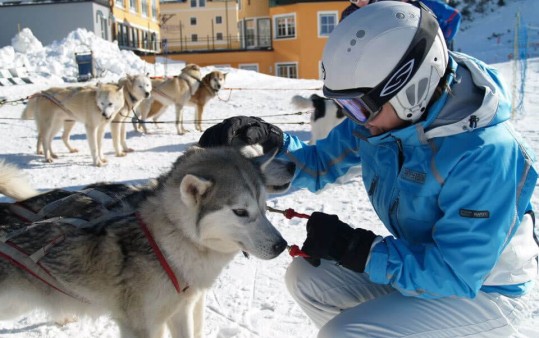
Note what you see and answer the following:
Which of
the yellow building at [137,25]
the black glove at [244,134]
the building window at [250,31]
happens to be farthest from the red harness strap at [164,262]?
the building window at [250,31]

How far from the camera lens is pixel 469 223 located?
133cm

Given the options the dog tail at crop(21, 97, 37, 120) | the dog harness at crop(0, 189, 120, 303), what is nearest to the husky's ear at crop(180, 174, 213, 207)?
the dog harness at crop(0, 189, 120, 303)

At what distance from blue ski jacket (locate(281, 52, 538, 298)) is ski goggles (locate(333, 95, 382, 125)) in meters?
0.08

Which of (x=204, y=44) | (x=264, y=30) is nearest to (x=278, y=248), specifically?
(x=264, y=30)

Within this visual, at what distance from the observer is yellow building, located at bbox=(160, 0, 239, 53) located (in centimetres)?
3284

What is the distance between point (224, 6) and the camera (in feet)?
110

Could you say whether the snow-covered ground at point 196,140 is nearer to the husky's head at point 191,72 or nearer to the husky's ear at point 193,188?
the husky's ear at point 193,188

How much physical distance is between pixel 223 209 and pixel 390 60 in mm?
748

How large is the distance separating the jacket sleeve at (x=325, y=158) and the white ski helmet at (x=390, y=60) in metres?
0.54

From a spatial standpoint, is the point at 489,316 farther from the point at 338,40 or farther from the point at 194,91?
the point at 194,91

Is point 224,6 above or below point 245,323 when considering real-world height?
above

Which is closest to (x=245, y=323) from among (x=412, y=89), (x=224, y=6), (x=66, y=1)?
(x=412, y=89)

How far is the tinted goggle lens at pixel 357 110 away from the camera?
1.47 m

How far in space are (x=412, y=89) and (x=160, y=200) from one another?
99 centimetres
